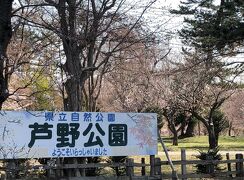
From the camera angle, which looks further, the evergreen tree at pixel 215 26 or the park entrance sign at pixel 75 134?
the evergreen tree at pixel 215 26

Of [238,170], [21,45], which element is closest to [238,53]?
[238,170]

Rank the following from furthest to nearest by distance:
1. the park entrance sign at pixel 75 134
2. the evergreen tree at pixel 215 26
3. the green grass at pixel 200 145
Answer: the green grass at pixel 200 145 < the evergreen tree at pixel 215 26 < the park entrance sign at pixel 75 134

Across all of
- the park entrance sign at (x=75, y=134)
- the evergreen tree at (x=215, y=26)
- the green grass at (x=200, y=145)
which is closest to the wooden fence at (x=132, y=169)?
the park entrance sign at (x=75, y=134)

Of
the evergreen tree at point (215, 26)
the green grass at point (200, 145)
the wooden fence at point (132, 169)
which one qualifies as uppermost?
the evergreen tree at point (215, 26)

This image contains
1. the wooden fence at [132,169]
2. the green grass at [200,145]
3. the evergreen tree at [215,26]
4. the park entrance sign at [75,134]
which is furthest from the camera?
the green grass at [200,145]

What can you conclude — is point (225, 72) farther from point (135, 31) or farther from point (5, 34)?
point (5, 34)

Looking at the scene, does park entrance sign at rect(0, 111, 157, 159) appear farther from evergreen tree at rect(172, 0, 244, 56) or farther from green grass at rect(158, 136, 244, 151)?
green grass at rect(158, 136, 244, 151)

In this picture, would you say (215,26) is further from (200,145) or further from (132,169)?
(200,145)

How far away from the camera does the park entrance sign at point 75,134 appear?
35.9 ft

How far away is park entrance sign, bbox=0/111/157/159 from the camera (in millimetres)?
10945

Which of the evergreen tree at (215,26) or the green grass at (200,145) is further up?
the evergreen tree at (215,26)

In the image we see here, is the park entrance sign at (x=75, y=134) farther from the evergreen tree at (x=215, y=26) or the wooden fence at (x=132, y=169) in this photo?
the evergreen tree at (x=215, y=26)

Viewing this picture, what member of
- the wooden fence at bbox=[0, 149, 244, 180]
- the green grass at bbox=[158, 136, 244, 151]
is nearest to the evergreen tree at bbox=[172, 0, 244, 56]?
the wooden fence at bbox=[0, 149, 244, 180]

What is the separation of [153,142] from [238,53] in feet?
39.1
